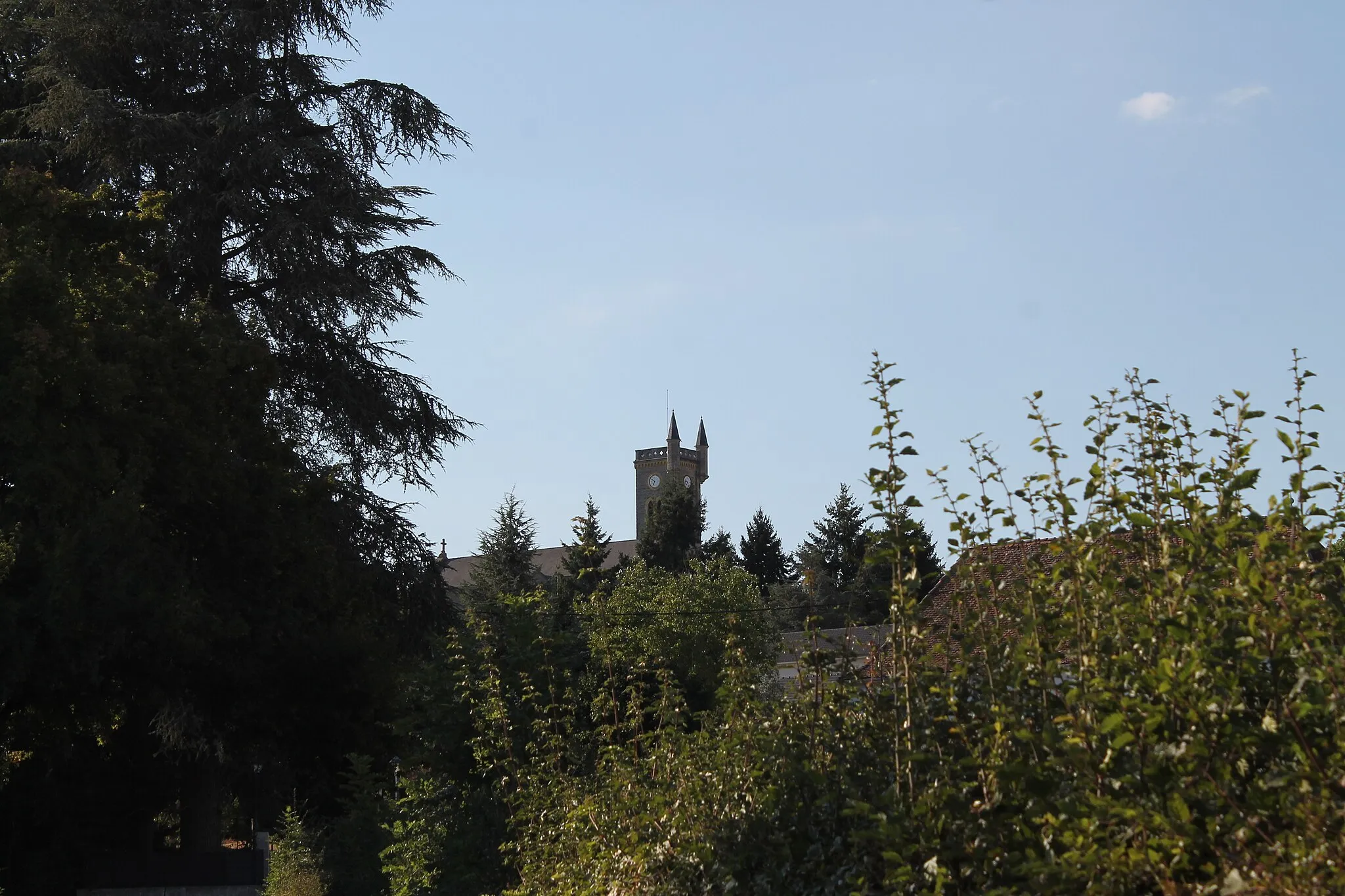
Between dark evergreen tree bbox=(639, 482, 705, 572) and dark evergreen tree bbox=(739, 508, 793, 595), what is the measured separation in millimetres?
3930

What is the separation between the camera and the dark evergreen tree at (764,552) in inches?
2758

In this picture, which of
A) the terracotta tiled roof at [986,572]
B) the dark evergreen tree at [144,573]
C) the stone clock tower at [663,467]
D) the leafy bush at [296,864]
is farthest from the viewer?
the stone clock tower at [663,467]

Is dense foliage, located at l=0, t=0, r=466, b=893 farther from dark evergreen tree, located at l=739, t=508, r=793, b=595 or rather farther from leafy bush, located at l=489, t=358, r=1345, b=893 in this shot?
dark evergreen tree, located at l=739, t=508, r=793, b=595

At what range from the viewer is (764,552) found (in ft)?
231

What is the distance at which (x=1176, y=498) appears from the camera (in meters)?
4.48

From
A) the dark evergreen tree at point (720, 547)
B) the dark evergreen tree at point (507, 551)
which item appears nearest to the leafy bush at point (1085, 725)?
the dark evergreen tree at point (507, 551)

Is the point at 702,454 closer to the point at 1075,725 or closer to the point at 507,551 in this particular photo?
the point at 507,551

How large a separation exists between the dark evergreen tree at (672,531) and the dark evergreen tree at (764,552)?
3930 millimetres

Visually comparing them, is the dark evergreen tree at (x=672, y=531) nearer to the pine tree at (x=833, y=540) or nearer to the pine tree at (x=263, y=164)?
the pine tree at (x=833, y=540)

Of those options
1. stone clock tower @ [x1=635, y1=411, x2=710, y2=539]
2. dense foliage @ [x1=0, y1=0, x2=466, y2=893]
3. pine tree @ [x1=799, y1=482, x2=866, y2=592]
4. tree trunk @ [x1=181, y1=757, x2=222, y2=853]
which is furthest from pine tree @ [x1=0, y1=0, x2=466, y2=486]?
stone clock tower @ [x1=635, y1=411, x2=710, y2=539]

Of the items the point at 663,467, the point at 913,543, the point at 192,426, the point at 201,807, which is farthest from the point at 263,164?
the point at 663,467

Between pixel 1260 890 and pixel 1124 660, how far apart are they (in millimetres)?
798

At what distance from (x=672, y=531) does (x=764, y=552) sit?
595cm

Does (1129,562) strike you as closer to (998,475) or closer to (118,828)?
(998,475)
